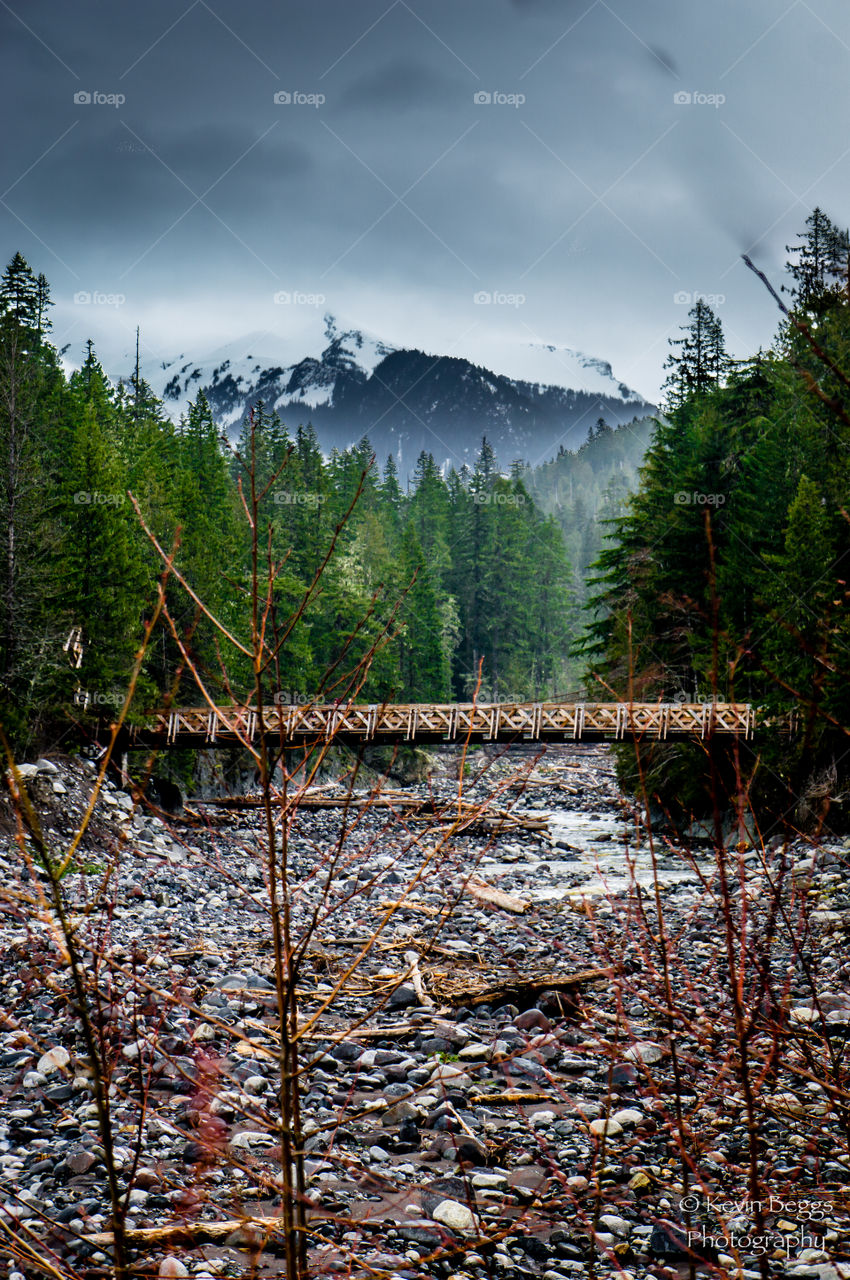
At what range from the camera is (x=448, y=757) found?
4728 cm

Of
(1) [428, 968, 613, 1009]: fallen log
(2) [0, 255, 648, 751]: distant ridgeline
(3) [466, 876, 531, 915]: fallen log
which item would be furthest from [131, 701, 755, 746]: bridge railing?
(1) [428, 968, 613, 1009]: fallen log

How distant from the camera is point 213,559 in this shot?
28484 mm

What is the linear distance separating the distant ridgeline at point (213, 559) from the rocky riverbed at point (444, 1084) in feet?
3.57

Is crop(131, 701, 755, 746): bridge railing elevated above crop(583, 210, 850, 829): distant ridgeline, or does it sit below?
below

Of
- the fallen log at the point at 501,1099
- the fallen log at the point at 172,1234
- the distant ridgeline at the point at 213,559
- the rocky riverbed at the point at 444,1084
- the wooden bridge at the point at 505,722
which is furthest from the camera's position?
the wooden bridge at the point at 505,722

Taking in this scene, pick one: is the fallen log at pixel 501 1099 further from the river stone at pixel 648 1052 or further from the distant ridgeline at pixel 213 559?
the distant ridgeline at pixel 213 559

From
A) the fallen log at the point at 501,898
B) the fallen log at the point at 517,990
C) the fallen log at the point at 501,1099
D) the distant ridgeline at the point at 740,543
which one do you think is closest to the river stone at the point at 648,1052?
the fallen log at the point at 501,1099

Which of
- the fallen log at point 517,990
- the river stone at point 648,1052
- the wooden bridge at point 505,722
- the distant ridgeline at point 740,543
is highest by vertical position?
the distant ridgeline at point 740,543

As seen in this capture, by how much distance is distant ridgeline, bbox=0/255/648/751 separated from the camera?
17.3 metres

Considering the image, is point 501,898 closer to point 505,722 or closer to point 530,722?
point 530,722

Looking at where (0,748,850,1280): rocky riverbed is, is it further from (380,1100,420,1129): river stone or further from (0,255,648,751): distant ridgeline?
(0,255,648,751): distant ridgeline

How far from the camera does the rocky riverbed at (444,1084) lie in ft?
7.20

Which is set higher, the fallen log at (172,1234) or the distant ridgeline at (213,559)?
the distant ridgeline at (213,559)

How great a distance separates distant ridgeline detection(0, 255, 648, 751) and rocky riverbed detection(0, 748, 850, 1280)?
3.57ft
